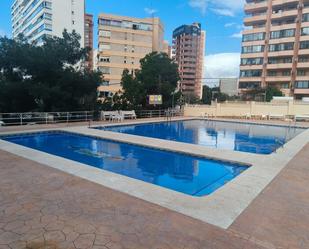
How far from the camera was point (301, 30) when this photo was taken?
40062 mm

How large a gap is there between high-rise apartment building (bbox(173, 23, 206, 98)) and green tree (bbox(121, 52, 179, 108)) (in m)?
62.1

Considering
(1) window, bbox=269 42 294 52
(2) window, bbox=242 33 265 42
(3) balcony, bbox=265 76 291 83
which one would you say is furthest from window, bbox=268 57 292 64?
(2) window, bbox=242 33 265 42

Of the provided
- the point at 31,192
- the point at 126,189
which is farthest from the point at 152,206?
the point at 31,192

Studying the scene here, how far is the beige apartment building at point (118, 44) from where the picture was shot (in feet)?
155

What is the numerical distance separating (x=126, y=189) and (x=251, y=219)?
8.05 ft

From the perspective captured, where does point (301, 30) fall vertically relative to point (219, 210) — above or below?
above

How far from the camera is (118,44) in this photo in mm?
48031

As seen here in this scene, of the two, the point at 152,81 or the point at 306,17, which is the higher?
the point at 306,17

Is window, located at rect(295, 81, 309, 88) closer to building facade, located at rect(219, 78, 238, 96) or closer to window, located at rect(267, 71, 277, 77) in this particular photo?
window, located at rect(267, 71, 277, 77)

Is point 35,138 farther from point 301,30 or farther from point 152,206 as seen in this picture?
point 301,30

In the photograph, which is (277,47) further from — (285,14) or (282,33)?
(285,14)

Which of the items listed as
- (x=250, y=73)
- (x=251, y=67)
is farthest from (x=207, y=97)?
(x=251, y=67)

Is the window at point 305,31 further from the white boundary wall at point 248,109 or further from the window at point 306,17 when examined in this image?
the white boundary wall at point 248,109

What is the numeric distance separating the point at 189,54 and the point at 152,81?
72057mm
